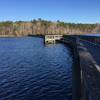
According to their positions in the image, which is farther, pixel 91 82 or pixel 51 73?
pixel 51 73

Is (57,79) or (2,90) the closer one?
(2,90)

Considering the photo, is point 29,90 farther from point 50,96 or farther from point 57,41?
point 57,41

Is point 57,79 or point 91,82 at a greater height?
point 91,82

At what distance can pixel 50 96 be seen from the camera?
20625 mm

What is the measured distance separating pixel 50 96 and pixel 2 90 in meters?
4.81

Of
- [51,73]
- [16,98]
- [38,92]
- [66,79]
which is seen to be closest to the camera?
[16,98]

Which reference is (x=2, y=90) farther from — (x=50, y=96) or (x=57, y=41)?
(x=57, y=41)

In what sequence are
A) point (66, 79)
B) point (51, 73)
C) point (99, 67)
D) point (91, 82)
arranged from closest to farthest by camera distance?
point (91, 82) → point (99, 67) → point (66, 79) → point (51, 73)

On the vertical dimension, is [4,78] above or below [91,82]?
below

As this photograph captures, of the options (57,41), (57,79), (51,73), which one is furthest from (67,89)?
(57,41)

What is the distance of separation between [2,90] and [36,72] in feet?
31.1

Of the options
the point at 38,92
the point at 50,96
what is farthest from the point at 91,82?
the point at 38,92

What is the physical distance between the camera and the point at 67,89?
74.7 ft

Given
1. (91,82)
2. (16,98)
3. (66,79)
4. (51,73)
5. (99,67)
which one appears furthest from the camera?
(51,73)
